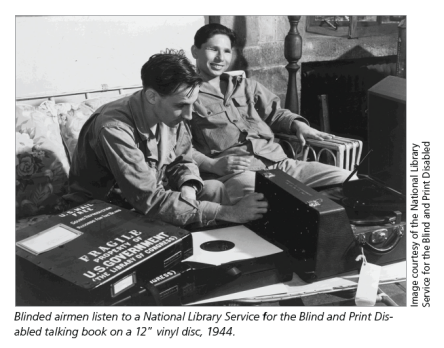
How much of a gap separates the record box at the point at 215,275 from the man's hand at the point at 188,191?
0.52 metres

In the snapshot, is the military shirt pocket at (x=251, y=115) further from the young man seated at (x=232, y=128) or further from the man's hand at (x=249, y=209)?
the man's hand at (x=249, y=209)

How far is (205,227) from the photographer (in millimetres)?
1795

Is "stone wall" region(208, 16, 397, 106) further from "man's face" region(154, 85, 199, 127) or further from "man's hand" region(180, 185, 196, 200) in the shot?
"man's hand" region(180, 185, 196, 200)

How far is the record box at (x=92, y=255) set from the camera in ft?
4.28

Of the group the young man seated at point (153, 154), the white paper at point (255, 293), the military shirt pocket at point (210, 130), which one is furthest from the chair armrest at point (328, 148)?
the white paper at point (255, 293)

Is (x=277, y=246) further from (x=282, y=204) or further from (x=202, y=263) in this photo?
(x=202, y=263)

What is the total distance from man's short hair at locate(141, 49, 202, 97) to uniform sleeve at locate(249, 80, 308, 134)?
100 centimetres

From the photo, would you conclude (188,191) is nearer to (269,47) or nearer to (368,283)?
(368,283)

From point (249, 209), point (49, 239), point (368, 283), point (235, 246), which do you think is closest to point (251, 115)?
point (249, 209)

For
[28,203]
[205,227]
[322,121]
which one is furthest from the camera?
[322,121]

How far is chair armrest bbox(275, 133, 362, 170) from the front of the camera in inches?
107

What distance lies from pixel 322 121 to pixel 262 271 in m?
1.87

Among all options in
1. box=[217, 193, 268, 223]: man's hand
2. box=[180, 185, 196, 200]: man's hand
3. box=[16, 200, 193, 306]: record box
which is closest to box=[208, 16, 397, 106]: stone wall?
box=[180, 185, 196, 200]: man's hand
